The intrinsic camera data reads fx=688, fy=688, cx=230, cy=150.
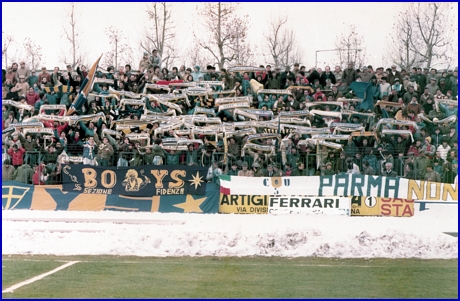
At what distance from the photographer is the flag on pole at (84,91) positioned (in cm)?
2212

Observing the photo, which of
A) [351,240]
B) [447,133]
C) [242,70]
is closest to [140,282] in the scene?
[351,240]

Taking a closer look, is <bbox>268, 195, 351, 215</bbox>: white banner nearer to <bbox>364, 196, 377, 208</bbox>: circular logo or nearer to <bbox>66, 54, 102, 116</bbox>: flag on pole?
<bbox>364, 196, 377, 208</bbox>: circular logo

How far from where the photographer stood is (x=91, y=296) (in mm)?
8711

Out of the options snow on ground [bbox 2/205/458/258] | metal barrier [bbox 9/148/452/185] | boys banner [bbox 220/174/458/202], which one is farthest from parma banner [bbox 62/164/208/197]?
snow on ground [bbox 2/205/458/258]

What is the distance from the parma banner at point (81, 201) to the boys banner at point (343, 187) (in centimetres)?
120

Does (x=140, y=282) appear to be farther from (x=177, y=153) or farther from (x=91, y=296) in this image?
(x=177, y=153)

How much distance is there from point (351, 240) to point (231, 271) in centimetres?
365

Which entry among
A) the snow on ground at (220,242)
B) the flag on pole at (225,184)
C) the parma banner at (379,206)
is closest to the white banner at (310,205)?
the parma banner at (379,206)

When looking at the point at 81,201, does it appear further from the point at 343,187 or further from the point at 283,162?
the point at 343,187

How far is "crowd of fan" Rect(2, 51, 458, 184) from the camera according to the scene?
18.9 m

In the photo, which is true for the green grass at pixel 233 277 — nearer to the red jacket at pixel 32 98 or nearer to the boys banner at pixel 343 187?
the boys banner at pixel 343 187

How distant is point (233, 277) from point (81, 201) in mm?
10183

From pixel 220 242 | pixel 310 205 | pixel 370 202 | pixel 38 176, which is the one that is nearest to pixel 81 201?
pixel 38 176

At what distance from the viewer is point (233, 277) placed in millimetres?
10281
